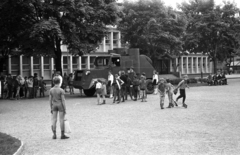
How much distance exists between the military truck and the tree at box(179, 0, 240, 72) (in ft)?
53.5

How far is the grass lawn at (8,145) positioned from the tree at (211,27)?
A: 34.4 m

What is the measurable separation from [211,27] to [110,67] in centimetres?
2034

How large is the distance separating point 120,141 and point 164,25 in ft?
101

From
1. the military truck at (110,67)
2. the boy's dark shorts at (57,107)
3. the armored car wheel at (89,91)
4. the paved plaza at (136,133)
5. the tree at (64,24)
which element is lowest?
the paved plaza at (136,133)

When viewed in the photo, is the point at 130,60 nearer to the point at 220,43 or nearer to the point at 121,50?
the point at 121,50

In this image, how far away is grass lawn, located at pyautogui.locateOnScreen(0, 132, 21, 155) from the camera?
290 inches

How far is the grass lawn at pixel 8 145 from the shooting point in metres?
7.37

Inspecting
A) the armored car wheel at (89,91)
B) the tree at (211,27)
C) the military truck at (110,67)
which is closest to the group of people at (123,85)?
the military truck at (110,67)

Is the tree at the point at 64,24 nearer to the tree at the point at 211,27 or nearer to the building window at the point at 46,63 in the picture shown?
the tree at the point at 211,27

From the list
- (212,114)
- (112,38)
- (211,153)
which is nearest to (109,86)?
(212,114)

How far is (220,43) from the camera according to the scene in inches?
1689

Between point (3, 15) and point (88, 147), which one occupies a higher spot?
point (3, 15)

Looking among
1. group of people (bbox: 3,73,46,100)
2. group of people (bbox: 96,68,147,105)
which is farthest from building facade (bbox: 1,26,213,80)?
group of people (bbox: 96,68,147,105)

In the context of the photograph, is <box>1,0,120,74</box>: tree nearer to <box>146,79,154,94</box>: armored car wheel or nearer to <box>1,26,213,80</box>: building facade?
<box>146,79,154,94</box>: armored car wheel
